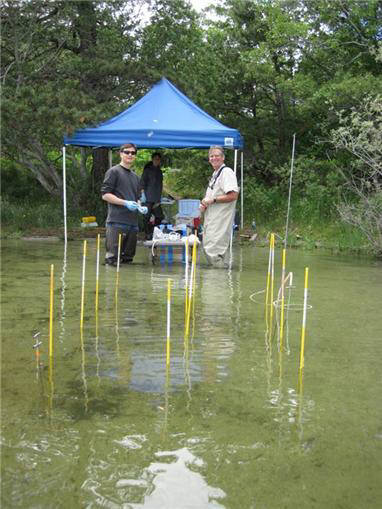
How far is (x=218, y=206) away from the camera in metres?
7.55

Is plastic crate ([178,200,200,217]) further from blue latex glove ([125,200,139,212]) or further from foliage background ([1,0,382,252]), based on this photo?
blue latex glove ([125,200,139,212])

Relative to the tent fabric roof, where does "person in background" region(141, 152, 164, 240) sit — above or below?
below

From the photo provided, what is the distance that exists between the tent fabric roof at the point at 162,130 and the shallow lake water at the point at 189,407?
14.2ft

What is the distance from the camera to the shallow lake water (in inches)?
87.4

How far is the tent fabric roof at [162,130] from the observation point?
31.1 ft

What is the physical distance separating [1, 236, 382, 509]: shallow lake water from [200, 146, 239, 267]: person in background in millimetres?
1993

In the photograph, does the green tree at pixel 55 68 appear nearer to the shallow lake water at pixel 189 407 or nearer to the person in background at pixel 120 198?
the person in background at pixel 120 198

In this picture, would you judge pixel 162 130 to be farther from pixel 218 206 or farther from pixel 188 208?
pixel 218 206

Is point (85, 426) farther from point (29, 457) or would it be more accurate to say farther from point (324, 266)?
point (324, 266)

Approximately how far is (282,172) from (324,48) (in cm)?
296

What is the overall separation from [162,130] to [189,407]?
7.00 meters

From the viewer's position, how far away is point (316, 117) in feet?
51.5

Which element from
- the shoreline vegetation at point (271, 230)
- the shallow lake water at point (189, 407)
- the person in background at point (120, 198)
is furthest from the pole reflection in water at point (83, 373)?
the shoreline vegetation at point (271, 230)

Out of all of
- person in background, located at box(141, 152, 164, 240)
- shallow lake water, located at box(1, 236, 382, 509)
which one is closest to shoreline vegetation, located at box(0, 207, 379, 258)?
person in background, located at box(141, 152, 164, 240)
